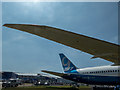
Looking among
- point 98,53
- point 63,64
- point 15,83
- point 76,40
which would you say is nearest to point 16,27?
point 76,40

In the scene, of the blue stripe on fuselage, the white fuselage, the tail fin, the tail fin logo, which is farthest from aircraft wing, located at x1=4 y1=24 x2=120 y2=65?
the tail fin logo

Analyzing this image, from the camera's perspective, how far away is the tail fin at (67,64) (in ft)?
93.8

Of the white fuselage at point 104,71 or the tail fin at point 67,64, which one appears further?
the tail fin at point 67,64

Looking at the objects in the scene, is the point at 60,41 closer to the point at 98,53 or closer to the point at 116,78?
the point at 98,53

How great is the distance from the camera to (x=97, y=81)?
22484mm

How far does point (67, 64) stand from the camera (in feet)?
97.1

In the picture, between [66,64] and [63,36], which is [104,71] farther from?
[63,36]

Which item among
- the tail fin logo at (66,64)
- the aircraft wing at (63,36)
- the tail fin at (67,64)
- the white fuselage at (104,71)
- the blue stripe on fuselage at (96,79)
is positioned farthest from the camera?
the tail fin logo at (66,64)

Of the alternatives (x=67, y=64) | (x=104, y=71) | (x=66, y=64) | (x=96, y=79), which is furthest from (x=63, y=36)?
(x=66, y=64)

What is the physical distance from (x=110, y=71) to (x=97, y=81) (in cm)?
317

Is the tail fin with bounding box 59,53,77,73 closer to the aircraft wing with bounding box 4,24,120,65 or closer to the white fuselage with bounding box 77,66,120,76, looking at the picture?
the white fuselage with bounding box 77,66,120,76

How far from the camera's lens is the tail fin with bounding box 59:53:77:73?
2858 cm

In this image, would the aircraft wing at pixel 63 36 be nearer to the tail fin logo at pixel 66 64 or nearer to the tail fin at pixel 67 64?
the tail fin at pixel 67 64

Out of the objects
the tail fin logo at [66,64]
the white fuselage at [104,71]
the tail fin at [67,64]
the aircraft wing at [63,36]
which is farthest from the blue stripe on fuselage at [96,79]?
the aircraft wing at [63,36]
